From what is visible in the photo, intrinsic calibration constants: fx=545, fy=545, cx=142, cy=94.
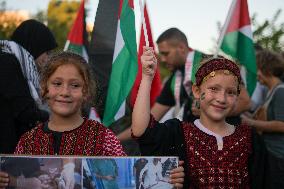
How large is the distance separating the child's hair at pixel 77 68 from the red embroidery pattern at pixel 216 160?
65 cm

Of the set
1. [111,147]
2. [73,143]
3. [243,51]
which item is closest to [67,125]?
[73,143]

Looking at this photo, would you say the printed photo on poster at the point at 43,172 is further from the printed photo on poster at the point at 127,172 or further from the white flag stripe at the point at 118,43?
the white flag stripe at the point at 118,43

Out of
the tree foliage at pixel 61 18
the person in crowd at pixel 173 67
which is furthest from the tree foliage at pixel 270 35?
the tree foliage at pixel 61 18

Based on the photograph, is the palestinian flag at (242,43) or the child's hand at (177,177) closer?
the child's hand at (177,177)

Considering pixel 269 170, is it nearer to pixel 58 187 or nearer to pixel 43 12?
pixel 58 187

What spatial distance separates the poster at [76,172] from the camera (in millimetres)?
2848

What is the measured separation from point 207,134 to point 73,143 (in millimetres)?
838

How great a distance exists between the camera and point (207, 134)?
135 inches

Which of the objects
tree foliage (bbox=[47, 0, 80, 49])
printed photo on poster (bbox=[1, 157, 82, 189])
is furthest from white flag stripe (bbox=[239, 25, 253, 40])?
tree foliage (bbox=[47, 0, 80, 49])

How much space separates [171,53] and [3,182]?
3.75m

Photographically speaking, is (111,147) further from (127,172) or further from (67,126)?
(127,172)

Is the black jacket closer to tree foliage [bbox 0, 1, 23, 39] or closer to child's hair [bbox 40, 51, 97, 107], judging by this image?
child's hair [bbox 40, 51, 97, 107]

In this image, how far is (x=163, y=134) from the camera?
10.9ft

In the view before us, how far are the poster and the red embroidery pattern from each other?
0.49 meters
